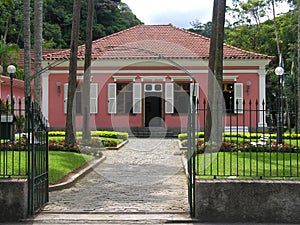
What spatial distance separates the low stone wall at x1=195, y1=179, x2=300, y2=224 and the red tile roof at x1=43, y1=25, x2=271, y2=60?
1805 cm

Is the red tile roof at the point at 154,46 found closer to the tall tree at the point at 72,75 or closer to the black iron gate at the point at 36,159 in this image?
the tall tree at the point at 72,75

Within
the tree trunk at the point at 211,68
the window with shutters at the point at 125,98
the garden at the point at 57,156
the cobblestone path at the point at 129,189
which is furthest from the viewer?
the window with shutters at the point at 125,98

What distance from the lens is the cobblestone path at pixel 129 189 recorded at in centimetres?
855

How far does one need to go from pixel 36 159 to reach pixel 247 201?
11.0 feet

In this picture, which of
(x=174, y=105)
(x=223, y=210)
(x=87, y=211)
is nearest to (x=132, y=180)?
(x=87, y=211)

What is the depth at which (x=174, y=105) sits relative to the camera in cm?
2742

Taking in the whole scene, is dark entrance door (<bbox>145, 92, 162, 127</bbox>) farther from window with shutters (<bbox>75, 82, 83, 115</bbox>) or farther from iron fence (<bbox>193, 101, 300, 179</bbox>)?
iron fence (<bbox>193, 101, 300, 179</bbox>)

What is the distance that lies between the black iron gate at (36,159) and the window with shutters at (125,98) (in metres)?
18.7

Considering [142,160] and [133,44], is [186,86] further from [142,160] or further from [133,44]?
[142,160]

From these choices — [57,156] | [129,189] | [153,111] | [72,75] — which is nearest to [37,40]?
[72,75]

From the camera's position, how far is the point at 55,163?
12.5 m

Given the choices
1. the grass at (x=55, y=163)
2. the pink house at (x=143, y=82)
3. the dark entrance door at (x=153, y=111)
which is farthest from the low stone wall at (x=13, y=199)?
the dark entrance door at (x=153, y=111)

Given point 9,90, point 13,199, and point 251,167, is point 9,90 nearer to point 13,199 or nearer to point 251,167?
point 251,167

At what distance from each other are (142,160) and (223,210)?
8469 millimetres
